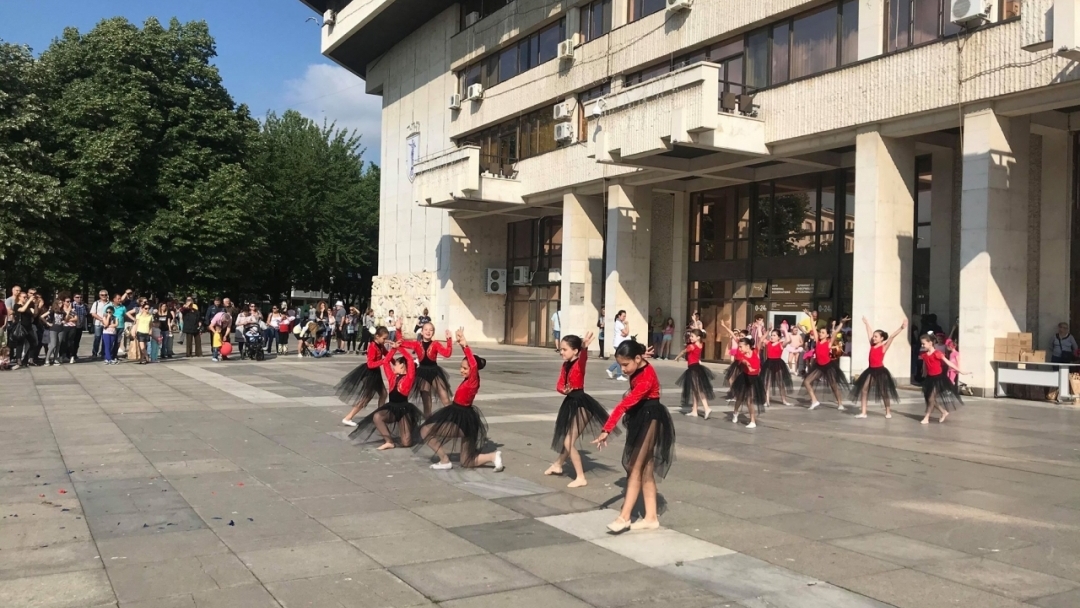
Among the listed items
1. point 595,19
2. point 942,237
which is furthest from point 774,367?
point 595,19

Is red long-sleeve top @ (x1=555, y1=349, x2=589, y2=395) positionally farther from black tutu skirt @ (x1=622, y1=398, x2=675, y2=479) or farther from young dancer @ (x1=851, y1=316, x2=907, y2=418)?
young dancer @ (x1=851, y1=316, x2=907, y2=418)

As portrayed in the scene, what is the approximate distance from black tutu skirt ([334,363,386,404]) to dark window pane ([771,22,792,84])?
16446mm

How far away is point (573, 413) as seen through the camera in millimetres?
9078

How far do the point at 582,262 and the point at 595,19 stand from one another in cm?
884

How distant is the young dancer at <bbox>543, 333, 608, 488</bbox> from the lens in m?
8.96

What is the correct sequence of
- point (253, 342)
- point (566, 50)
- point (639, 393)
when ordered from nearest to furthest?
1. point (639, 393)
2. point (253, 342)
3. point (566, 50)

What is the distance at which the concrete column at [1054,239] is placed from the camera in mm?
20453

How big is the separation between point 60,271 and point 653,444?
33.3 m

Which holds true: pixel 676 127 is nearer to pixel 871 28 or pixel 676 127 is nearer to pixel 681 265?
pixel 871 28

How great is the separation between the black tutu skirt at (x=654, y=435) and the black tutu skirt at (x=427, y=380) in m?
4.75

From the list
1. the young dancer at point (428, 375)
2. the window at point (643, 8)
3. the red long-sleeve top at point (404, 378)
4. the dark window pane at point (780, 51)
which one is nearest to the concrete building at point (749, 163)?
the dark window pane at point (780, 51)

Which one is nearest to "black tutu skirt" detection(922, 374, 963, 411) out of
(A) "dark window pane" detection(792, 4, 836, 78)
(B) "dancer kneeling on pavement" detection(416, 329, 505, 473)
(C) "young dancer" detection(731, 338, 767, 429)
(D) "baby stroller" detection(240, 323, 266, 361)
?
(C) "young dancer" detection(731, 338, 767, 429)

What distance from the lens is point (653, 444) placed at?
705 cm

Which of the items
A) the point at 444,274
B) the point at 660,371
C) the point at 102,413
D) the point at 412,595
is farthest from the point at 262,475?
the point at 444,274
